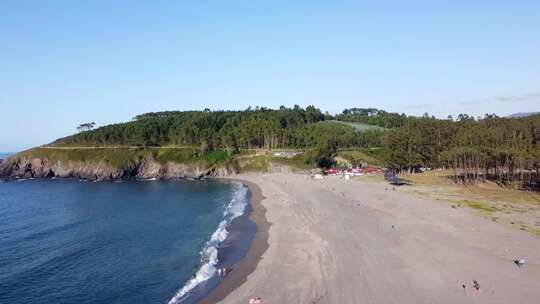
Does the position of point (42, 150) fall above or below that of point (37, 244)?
above

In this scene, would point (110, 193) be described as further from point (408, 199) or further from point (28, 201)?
point (408, 199)

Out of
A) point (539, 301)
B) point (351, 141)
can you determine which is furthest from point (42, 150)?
point (539, 301)

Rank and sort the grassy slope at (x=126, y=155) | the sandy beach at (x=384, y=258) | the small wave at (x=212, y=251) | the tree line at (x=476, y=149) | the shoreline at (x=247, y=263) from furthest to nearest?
1. the grassy slope at (x=126, y=155)
2. the tree line at (x=476, y=149)
3. the small wave at (x=212, y=251)
4. the shoreline at (x=247, y=263)
5. the sandy beach at (x=384, y=258)

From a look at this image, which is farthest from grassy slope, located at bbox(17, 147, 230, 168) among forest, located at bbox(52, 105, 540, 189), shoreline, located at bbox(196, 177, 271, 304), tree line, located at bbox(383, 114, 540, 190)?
shoreline, located at bbox(196, 177, 271, 304)

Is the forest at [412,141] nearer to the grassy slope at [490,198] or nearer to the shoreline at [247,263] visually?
the grassy slope at [490,198]

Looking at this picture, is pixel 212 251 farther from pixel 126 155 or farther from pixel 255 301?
pixel 126 155

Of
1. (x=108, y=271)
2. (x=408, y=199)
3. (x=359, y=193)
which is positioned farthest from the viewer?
(x=359, y=193)

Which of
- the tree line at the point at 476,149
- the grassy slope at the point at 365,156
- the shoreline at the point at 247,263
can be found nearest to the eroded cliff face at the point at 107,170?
the grassy slope at the point at 365,156
